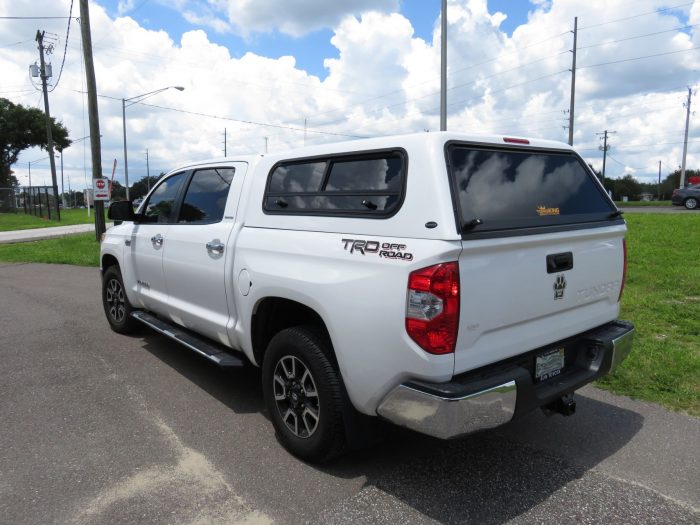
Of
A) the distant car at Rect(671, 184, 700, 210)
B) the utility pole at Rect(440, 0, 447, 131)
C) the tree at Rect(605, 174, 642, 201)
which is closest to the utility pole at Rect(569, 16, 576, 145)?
the distant car at Rect(671, 184, 700, 210)

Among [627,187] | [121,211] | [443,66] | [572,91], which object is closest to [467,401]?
[121,211]

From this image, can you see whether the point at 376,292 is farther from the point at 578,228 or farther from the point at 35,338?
the point at 35,338

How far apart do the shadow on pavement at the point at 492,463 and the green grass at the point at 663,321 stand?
1.67 ft

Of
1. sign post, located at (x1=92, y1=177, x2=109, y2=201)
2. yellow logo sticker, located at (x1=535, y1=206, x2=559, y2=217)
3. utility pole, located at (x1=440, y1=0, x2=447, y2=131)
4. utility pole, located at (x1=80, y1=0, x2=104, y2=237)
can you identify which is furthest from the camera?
sign post, located at (x1=92, y1=177, x2=109, y2=201)

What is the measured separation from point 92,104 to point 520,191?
52.6 ft

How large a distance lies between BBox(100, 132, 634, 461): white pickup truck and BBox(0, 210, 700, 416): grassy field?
111 cm

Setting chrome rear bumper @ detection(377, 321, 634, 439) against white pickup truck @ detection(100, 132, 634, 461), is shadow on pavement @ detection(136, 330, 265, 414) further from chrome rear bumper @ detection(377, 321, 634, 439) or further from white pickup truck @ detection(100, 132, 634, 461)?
chrome rear bumper @ detection(377, 321, 634, 439)

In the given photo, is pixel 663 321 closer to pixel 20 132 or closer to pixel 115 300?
pixel 115 300

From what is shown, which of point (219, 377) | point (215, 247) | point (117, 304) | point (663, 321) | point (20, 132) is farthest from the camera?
point (20, 132)

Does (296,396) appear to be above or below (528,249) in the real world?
below

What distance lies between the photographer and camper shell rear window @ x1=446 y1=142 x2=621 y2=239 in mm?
2818

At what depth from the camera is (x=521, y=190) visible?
3168 mm

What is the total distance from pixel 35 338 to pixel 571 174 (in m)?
5.87

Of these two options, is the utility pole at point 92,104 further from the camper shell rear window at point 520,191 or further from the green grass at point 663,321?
the camper shell rear window at point 520,191
